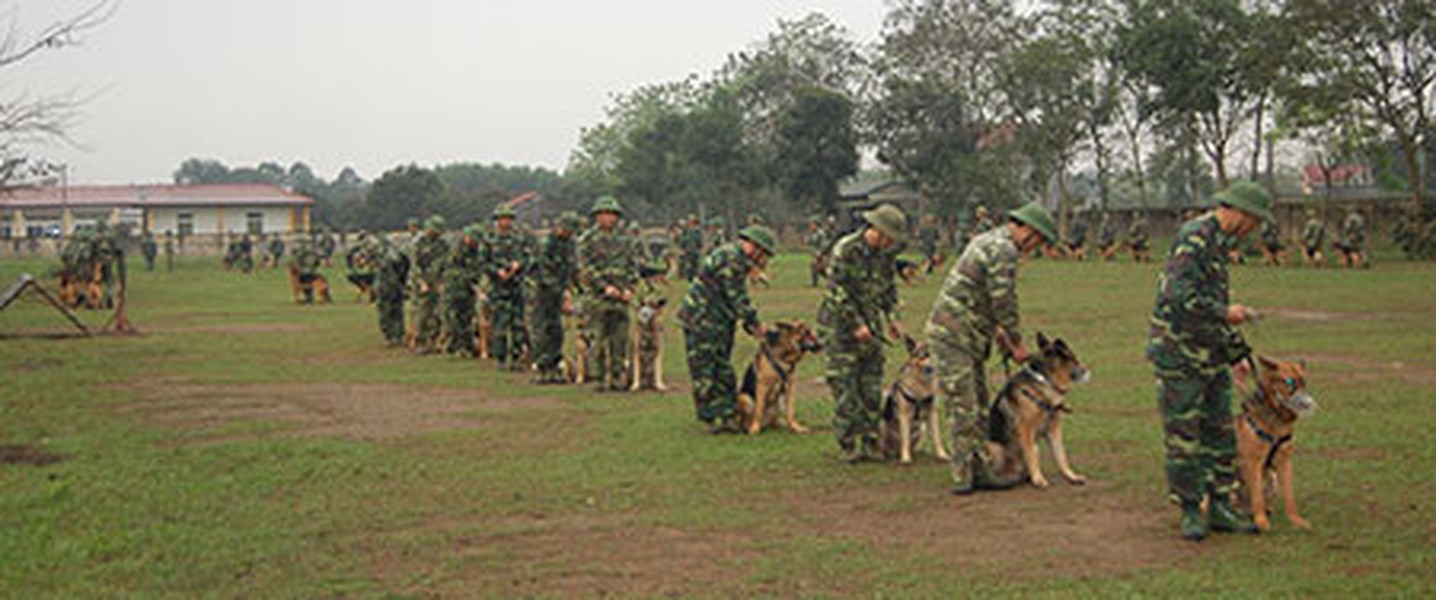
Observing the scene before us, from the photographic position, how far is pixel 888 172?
5775 centimetres

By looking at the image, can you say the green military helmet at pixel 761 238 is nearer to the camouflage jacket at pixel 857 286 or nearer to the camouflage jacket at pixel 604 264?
the camouflage jacket at pixel 857 286

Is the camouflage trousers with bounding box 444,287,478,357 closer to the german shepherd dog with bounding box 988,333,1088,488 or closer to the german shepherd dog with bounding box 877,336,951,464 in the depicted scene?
the german shepherd dog with bounding box 877,336,951,464

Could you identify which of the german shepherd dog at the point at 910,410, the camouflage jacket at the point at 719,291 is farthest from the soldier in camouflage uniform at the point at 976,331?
the camouflage jacket at the point at 719,291

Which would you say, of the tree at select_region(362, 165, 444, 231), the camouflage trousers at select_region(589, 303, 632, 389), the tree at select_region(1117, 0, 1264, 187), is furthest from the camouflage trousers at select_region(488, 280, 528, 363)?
the tree at select_region(362, 165, 444, 231)

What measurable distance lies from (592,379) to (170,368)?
687 centimetres

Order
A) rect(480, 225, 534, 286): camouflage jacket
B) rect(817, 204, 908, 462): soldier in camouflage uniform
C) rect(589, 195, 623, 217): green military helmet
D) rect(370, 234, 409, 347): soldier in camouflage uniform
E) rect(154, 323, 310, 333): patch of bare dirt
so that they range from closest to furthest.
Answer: rect(817, 204, 908, 462): soldier in camouflage uniform → rect(589, 195, 623, 217): green military helmet → rect(480, 225, 534, 286): camouflage jacket → rect(370, 234, 409, 347): soldier in camouflage uniform → rect(154, 323, 310, 333): patch of bare dirt

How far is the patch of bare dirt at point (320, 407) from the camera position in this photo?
12656 millimetres

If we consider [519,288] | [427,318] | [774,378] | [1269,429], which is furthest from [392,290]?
[1269,429]

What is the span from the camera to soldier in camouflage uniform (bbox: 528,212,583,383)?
603 inches

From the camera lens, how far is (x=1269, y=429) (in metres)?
7.07

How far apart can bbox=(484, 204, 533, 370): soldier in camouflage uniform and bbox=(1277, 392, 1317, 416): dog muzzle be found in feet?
35.6

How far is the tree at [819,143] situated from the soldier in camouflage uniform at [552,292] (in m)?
40.5

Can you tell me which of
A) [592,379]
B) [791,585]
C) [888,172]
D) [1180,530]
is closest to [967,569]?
[791,585]

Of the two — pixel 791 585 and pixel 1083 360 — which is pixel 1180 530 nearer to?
pixel 791 585
